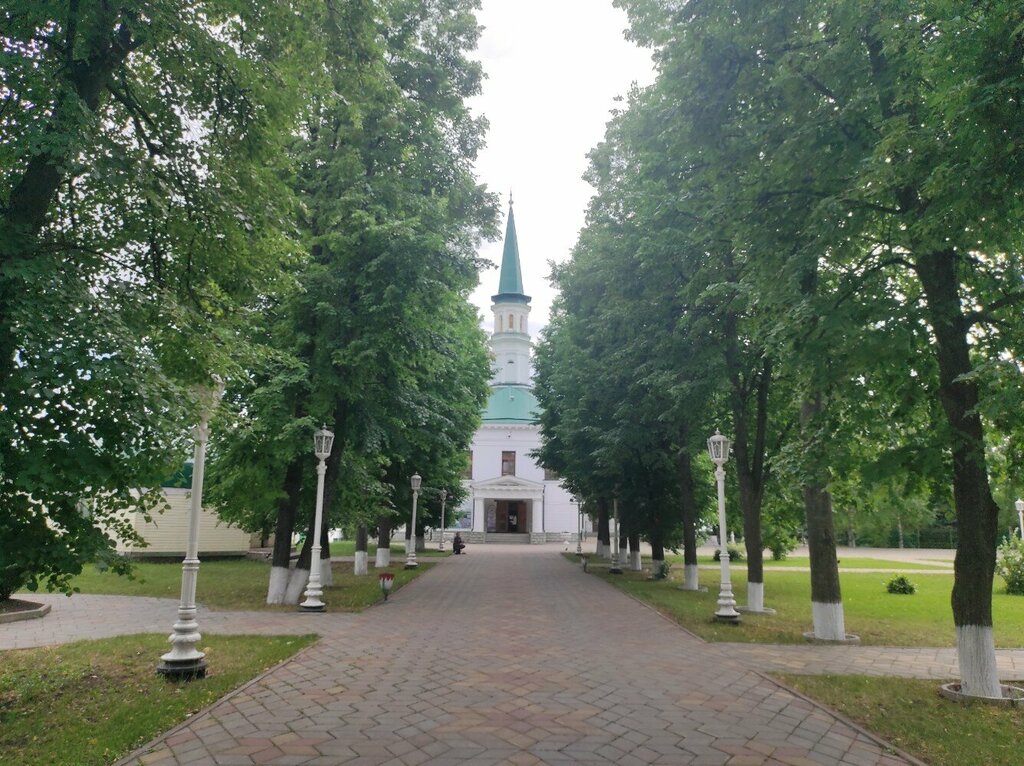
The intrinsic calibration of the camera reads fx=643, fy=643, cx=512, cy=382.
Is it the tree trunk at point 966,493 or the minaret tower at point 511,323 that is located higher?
the minaret tower at point 511,323

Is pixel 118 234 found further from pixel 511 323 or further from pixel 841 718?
pixel 511 323

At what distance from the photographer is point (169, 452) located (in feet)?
20.9

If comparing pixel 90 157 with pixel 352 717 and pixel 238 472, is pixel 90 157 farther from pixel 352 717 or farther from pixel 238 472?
pixel 238 472

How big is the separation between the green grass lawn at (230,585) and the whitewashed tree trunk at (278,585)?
0.22 meters

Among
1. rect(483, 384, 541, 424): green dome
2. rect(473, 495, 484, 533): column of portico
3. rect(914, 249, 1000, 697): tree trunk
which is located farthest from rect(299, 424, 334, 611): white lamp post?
rect(483, 384, 541, 424): green dome

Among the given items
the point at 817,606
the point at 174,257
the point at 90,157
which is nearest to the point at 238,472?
the point at 174,257

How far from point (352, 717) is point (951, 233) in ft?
24.9

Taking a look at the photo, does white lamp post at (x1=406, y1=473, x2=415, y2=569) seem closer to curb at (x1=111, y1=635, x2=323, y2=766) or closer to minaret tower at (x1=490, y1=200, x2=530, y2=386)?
curb at (x1=111, y1=635, x2=323, y2=766)

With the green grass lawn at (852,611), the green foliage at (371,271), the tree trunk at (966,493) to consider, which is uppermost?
the green foliage at (371,271)

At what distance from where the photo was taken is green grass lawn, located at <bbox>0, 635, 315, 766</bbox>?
5.25 m

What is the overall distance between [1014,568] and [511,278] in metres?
52.4

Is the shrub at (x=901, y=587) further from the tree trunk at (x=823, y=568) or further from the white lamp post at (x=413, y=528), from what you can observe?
the white lamp post at (x=413, y=528)

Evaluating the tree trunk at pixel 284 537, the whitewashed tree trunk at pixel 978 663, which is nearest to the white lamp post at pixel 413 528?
the tree trunk at pixel 284 537

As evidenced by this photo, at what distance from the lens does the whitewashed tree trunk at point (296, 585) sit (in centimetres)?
1442
